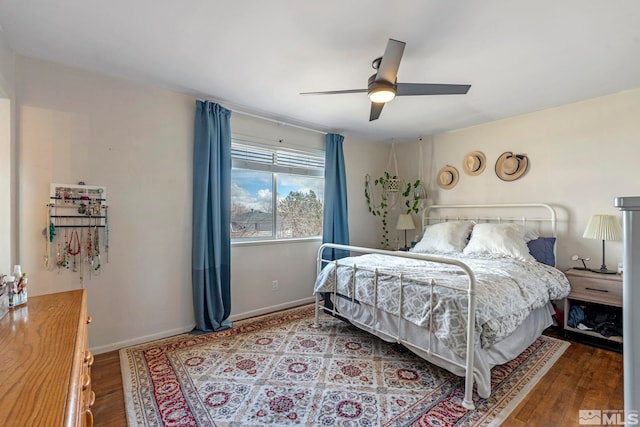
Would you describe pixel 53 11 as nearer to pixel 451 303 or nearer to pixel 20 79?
pixel 20 79

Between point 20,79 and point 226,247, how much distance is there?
2.00 m

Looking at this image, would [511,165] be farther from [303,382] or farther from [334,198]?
[303,382]

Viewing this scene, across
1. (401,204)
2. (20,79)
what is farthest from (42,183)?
(401,204)

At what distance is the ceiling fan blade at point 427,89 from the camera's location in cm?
195

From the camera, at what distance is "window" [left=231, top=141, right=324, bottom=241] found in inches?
127

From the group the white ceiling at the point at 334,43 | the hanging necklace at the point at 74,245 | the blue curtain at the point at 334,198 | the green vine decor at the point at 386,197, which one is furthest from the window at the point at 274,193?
the hanging necklace at the point at 74,245

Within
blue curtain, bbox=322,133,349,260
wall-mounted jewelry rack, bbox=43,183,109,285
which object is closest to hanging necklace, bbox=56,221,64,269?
wall-mounted jewelry rack, bbox=43,183,109,285

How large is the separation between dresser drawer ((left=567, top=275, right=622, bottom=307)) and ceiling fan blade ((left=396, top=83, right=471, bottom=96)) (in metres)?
2.11

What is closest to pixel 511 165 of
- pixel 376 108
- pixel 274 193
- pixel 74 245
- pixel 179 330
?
pixel 376 108

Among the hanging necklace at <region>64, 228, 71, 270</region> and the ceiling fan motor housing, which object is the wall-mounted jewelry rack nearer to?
the hanging necklace at <region>64, 228, 71, 270</region>

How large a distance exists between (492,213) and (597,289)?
1289 millimetres

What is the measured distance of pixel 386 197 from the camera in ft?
15.1

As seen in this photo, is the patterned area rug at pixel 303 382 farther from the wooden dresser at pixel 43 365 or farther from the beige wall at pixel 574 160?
the beige wall at pixel 574 160

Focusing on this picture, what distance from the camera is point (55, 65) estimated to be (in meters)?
2.21
